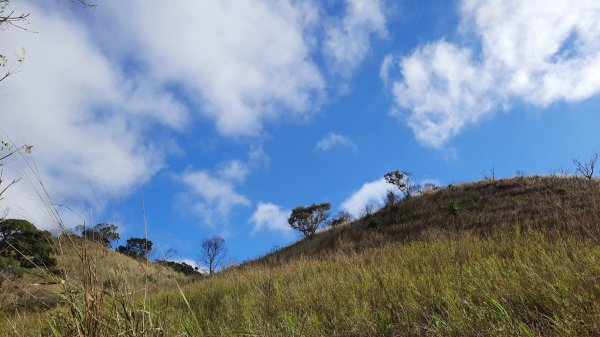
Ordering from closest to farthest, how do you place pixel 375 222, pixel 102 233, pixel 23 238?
pixel 102 233 → pixel 23 238 → pixel 375 222

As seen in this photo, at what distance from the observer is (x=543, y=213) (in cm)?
1688

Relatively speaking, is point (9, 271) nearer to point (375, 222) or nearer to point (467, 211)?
point (375, 222)

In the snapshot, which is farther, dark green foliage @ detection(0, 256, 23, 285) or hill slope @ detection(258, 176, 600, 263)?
hill slope @ detection(258, 176, 600, 263)

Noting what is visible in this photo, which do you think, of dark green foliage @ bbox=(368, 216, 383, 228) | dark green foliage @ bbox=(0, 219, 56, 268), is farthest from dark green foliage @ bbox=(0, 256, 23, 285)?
dark green foliage @ bbox=(368, 216, 383, 228)

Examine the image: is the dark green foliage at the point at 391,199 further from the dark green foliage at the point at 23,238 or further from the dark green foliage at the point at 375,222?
the dark green foliage at the point at 23,238

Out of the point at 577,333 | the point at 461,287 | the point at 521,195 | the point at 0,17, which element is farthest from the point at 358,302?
the point at 521,195

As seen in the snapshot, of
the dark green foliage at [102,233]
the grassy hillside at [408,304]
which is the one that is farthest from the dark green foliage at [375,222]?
the dark green foliage at [102,233]

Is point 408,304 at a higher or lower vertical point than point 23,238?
lower

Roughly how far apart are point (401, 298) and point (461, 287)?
850 mm

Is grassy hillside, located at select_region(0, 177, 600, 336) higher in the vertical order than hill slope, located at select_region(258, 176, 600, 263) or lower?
lower

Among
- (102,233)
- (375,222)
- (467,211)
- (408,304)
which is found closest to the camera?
(102,233)

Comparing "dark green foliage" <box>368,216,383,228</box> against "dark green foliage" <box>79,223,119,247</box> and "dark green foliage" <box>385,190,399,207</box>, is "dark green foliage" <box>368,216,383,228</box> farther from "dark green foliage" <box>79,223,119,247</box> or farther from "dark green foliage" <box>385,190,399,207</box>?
"dark green foliage" <box>79,223,119,247</box>

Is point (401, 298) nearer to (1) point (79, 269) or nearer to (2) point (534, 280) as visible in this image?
(2) point (534, 280)

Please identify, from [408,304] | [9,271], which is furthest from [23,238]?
[9,271]
